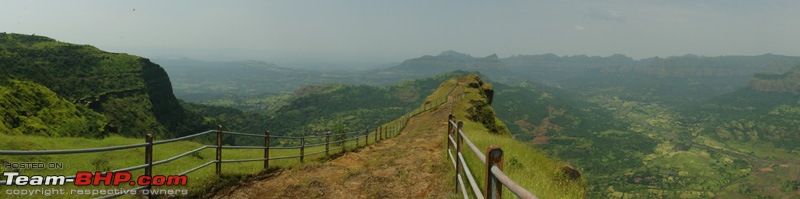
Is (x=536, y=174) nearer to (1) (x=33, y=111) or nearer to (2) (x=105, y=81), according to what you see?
(1) (x=33, y=111)

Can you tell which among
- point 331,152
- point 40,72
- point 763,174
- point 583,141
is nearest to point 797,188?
point 763,174

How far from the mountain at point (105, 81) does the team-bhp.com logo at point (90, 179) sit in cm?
7031

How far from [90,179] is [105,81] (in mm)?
114431

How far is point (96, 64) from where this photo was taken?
109000mm

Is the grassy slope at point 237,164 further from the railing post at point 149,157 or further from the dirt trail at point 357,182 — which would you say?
the railing post at point 149,157

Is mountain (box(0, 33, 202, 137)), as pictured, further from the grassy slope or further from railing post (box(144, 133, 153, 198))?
railing post (box(144, 133, 153, 198))

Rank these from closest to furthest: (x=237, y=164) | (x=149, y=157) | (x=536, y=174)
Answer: (x=149, y=157) < (x=536, y=174) < (x=237, y=164)

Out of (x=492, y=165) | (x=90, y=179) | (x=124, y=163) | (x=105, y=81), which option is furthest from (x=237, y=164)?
(x=105, y=81)

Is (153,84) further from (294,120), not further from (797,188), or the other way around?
(797,188)

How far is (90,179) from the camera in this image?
6.93 metres

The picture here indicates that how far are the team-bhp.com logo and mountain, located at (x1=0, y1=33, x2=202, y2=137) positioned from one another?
231ft

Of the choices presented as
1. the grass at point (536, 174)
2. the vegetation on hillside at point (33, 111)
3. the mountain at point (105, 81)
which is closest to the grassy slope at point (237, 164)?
the grass at point (536, 174)

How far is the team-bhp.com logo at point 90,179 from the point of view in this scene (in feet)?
20.8

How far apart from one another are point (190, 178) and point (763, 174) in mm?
205922
